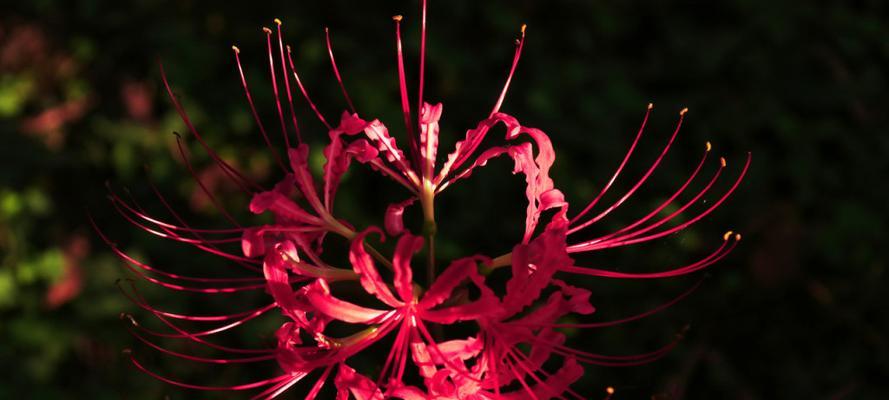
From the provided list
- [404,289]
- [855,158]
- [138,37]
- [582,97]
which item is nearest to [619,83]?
[582,97]

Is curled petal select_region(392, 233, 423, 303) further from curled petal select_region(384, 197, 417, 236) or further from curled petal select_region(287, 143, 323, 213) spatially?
curled petal select_region(287, 143, 323, 213)

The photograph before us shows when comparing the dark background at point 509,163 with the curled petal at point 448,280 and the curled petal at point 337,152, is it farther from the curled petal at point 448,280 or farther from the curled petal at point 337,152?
the curled petal at point 448,280

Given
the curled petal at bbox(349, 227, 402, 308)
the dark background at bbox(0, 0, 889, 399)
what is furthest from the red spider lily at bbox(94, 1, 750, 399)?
the dark background at bbox(0, 0, 889, 399)

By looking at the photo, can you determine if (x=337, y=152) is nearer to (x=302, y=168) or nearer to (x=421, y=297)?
(x=302, y=168)

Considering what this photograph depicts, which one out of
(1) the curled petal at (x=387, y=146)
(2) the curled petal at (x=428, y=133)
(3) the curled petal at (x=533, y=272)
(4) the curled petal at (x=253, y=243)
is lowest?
(4) the curled petal at (x=253, y=243)

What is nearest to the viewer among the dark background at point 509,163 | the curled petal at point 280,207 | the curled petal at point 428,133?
Answer: the curled petal at point 280,207

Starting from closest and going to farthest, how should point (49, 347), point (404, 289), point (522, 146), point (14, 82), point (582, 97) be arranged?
1. point (404, 289)
2. point (522, 146)
3. point (49, 347)
4. point (14, 82)
5. point (582, 97)

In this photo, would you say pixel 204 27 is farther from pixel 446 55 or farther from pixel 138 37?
pixel 446 55

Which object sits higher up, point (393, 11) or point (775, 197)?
point (775, 197)

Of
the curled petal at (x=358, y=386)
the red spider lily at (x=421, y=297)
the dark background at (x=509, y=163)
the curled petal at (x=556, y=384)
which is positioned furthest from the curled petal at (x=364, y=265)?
the dark background at (x=509, y=163)
